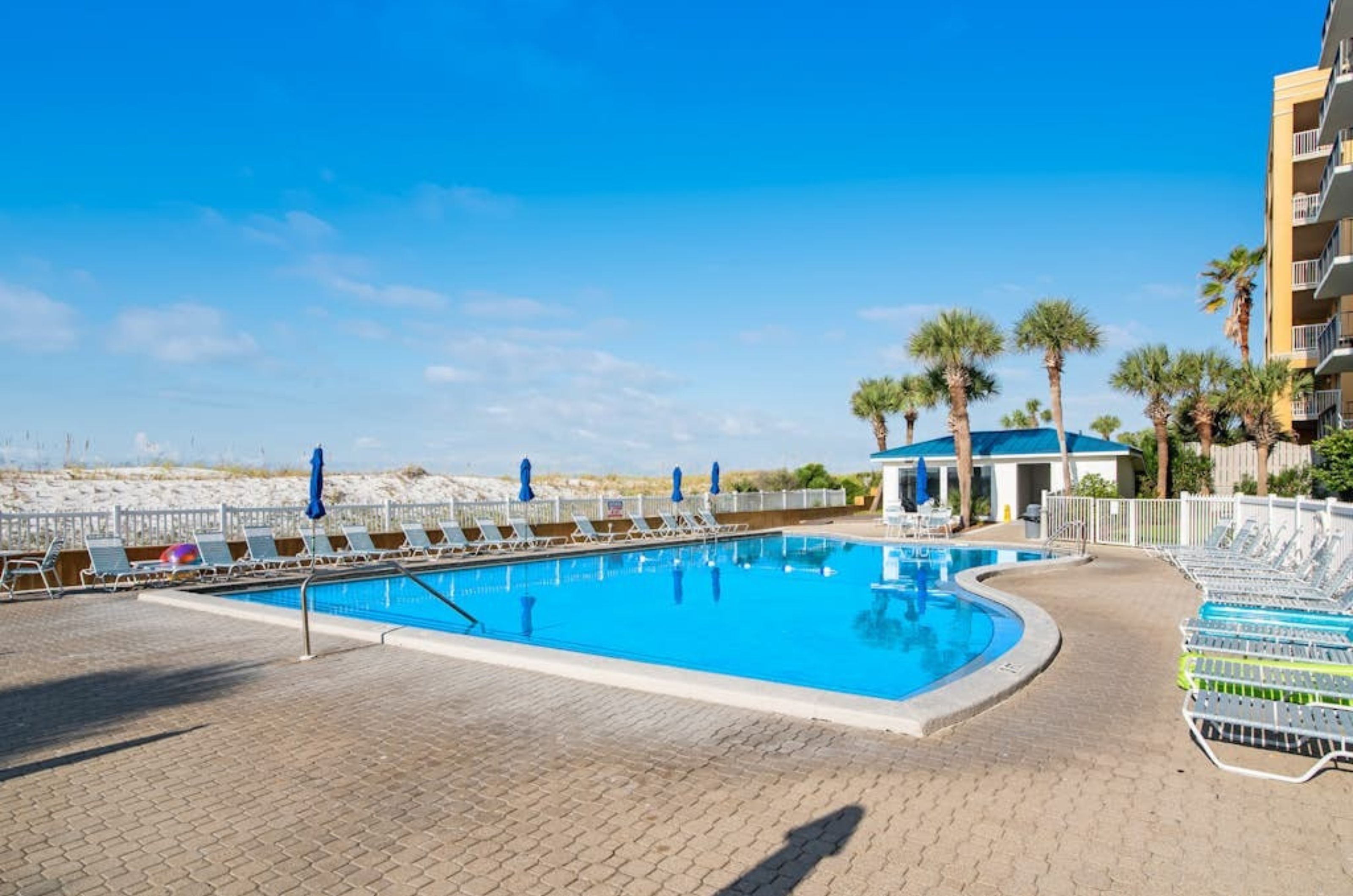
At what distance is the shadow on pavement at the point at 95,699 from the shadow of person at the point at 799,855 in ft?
15.1

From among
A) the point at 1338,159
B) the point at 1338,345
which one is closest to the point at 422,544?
the point at 1338,345

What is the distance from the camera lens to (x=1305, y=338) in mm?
29031

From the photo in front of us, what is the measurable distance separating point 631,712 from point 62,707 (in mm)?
4224

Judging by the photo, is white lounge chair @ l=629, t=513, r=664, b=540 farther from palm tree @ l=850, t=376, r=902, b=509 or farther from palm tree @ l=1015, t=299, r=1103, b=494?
palm tree @ l=850, t=376, r=902, b=509

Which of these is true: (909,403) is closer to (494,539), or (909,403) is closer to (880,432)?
(880,432)

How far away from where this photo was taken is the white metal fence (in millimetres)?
13586

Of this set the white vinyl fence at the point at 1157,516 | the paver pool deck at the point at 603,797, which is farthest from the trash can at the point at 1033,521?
the paver pool deck at the point at 603,797

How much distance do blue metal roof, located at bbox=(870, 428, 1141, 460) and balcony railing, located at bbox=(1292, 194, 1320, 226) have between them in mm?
9545

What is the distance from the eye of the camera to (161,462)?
40.1 meters

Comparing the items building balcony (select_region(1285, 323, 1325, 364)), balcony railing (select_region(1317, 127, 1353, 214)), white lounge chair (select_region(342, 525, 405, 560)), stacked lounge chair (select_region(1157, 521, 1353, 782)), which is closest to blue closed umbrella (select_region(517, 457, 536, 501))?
white lounge chair (select_region(342, 525, 405, 560))

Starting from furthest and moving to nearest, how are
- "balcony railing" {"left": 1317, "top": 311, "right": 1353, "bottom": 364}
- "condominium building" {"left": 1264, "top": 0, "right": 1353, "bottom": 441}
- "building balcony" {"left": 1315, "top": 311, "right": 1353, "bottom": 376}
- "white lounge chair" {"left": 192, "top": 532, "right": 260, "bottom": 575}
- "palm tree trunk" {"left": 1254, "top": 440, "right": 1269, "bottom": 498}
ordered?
"condominium building" {"left": 1264, "top": 0, "right": 1353, "bottom": 441}, "palm tree trunk" {"left": 1254, "top": 440, "right": 1269, "bottom": 498}, "balcony railing" {"left": 1317, "top": 311, "right": 1353, "bottom": 364}, "building balcony" {"left": 1315, "top": 311, "right": 1353, "bottom": 376}, "white lounge chair" {"left": 192, "top": 532, "right": 260, "bottom": 575}

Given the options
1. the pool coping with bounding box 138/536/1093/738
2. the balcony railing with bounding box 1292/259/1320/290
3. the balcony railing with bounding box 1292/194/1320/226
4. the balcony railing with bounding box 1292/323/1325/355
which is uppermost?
the balcony railing with bounding box 1292/194/1320/226

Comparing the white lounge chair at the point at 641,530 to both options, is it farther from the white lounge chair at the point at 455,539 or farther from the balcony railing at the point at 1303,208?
the balcony railing at the point at 1303,208

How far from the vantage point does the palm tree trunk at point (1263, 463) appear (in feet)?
77.7
